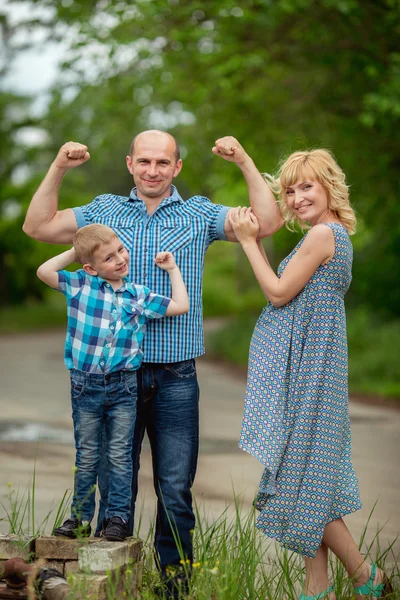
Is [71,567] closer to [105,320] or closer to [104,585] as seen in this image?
[104,585]

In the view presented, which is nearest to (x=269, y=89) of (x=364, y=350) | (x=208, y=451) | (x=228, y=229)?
(x=364, y=350)

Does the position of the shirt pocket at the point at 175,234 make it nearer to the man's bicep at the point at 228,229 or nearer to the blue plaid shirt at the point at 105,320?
the man's bicep at the point at 228,229

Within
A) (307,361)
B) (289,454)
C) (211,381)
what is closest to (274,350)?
(307,361)

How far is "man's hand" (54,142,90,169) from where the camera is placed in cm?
386

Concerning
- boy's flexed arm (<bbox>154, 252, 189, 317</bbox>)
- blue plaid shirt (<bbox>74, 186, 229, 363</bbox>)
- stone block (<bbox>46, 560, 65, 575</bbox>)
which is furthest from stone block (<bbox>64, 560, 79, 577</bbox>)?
boy's flexed arm (<bbox>154, 252, 189, 317</bbox>)

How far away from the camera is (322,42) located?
14312 mm

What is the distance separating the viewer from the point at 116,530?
3.62 m

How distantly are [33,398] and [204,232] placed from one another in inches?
311

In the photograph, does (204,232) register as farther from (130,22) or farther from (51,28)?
(51,28)

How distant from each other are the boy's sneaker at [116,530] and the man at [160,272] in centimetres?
29

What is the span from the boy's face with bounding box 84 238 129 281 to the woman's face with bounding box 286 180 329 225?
75 centimetres

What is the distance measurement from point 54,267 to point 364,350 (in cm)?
1108

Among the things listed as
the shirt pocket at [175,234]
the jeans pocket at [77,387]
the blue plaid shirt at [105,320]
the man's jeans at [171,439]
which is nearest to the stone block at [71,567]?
the man's jeans at [171,439]

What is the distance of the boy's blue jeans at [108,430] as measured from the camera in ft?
12.2
